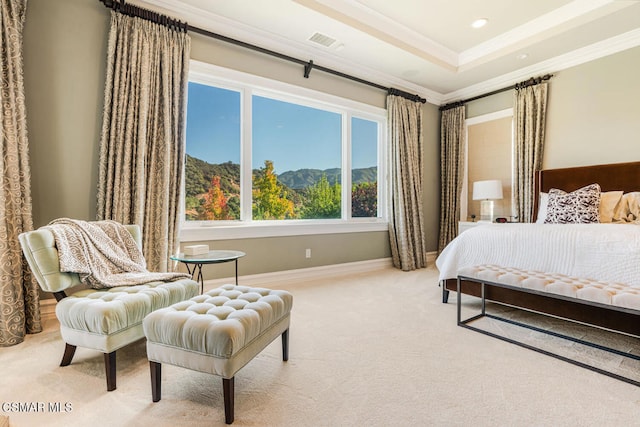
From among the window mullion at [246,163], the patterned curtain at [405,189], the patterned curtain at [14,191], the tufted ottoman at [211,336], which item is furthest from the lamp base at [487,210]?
the patterned curtain at [14,191]

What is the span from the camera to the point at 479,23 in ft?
12.0

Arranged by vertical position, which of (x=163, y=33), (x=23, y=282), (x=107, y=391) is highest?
(x=163, y=33)

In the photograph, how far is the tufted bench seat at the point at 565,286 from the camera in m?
1.78

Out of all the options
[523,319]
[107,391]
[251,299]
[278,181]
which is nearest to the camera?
[107,391]

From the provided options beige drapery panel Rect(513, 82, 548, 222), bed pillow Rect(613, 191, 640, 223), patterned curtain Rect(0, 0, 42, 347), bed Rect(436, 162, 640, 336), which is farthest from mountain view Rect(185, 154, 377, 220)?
bed pillow Rect(613, 191, 640, 223)

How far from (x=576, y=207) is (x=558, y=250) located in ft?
4.04

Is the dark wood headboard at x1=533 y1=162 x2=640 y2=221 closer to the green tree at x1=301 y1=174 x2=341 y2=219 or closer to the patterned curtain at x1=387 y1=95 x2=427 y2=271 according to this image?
the patterned curtain at x1=387 y1=95 x2=427 y2=271

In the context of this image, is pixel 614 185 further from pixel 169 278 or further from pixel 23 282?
pixel 23 282

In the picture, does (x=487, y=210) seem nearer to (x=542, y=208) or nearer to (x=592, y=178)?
(x=542, y=208)

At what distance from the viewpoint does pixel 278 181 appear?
4.01 meters

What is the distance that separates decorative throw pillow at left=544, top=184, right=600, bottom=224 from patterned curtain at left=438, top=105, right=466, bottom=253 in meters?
1.68

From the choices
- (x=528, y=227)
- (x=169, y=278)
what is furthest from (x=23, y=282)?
(x=528, y=227)

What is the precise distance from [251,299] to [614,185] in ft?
13.7

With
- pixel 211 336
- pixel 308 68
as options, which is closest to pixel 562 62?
pixel 308 68
